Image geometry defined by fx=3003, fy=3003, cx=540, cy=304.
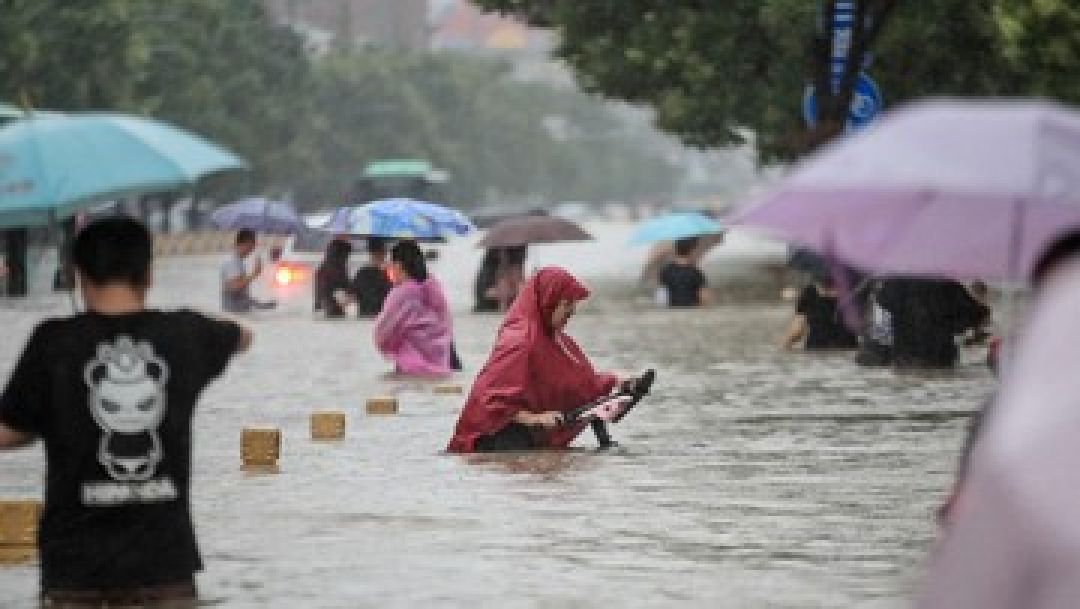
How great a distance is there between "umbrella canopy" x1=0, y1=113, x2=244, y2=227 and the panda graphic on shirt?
4.56 ft

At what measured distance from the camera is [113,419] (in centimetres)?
898

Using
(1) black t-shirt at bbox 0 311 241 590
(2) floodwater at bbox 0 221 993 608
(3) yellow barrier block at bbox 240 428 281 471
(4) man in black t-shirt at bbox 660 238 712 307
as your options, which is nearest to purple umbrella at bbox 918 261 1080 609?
(1) black t-shirt at bbox 0 311 241 590

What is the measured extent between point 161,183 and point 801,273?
42616mm

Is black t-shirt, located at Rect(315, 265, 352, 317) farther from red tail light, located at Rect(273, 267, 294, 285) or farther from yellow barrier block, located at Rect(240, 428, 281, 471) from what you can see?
yellow barrier block, located at Rect(240, 428, 281, 471)

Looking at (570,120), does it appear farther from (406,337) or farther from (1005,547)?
(1005,547)

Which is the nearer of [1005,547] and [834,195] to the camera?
[1005,547]

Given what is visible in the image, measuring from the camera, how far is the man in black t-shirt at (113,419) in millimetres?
8914

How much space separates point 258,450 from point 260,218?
21.0m

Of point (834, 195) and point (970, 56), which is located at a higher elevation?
point (970, 56)

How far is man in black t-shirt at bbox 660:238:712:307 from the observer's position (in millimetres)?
40375

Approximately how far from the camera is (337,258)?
38.2 meters

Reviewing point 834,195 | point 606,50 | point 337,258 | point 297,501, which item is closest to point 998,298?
point 606,50

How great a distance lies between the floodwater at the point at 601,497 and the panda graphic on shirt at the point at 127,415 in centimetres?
136

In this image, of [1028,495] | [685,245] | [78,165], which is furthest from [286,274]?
[1028,495]
